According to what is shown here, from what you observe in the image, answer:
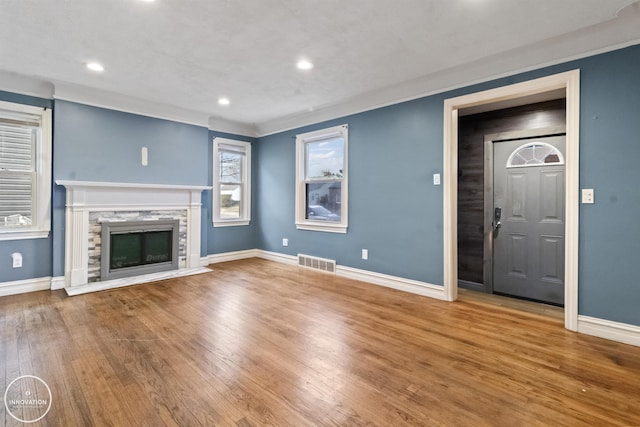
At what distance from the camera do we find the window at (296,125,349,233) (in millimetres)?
4637

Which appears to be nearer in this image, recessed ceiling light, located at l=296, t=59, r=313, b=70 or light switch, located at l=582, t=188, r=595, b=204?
light switch, located at l=582, t=188, r=595, b=204

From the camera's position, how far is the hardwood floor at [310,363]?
5.30ft

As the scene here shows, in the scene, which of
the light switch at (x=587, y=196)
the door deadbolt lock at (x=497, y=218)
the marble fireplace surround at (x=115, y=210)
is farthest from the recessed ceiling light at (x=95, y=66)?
the door deadbolt lock at (x=497, y=218)

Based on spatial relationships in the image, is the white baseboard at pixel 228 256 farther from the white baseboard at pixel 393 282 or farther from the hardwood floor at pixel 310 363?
the white baseboard at pixel 393 282

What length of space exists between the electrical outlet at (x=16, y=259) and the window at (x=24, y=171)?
203 mm

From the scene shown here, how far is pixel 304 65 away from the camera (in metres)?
3.22

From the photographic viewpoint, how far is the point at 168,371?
6.57 feet

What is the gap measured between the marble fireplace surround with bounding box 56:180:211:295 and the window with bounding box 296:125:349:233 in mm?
1677

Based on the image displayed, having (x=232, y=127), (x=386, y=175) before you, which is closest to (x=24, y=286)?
(x=232, y=127)

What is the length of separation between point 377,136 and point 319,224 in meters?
1.68

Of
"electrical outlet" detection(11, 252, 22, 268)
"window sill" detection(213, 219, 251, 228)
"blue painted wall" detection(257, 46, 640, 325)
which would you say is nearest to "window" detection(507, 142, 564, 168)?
"blue painted wall" detection(257, 46, 640, 325)

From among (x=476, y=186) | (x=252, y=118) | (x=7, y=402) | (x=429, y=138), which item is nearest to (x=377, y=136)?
(x=429, y=138)

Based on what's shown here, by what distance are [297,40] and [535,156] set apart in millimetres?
3196

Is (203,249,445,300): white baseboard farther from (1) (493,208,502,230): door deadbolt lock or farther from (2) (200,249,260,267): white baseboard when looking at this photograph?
(1) (493,208,502,230): door deadbolt lock
